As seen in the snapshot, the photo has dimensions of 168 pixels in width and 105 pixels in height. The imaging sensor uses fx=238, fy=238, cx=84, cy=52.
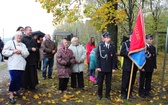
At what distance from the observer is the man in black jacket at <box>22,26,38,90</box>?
25.3 feet

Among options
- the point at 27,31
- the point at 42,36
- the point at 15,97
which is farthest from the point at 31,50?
the point at 42,36

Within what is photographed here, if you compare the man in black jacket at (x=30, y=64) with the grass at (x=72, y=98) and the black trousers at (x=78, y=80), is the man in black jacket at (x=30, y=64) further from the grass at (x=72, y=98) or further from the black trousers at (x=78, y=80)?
the black trousers at (x=78, y=80)

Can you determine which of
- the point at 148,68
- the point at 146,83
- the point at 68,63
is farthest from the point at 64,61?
the point at 146,83

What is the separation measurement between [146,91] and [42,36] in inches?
220

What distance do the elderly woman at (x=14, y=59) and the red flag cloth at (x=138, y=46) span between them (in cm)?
336

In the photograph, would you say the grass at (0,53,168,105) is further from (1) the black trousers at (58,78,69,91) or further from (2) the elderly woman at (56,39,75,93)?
(2) the elderly woman at (56,39,75,93)

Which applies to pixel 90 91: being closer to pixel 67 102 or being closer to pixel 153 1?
pixel 67 102

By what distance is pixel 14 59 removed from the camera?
6.71 meters

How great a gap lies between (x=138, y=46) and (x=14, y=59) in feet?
12.6

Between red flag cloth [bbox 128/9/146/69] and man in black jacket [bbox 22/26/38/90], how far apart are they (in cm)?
315

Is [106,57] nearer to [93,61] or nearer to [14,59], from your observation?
[93,61]

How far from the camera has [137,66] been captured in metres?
7.69

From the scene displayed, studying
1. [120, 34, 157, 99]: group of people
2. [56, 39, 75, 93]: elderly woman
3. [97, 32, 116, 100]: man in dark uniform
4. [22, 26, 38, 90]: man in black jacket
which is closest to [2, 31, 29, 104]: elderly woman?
[22, 26, 38, 90]: man in black jacket

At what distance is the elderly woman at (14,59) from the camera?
6.64m
